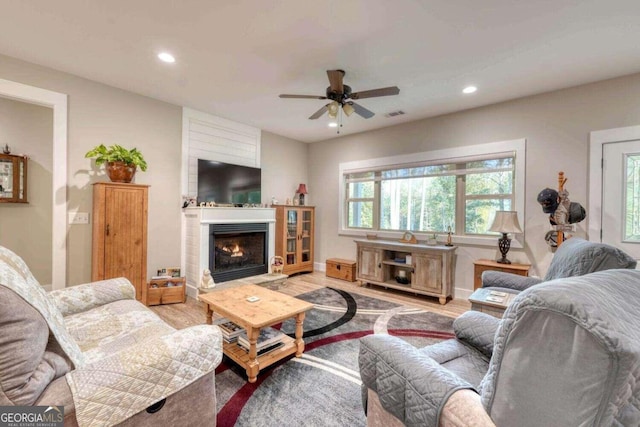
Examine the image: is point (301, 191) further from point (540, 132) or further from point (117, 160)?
point (540, 132)

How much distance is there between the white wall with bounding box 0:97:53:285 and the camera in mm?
3508

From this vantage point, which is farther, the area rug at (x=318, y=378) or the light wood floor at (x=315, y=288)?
the light wood floor at (x=315, y=288)

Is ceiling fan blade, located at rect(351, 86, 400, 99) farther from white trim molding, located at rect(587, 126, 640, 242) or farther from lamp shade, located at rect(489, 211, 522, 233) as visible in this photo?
white trim molding, located at rect(587, 126, 640, 242)

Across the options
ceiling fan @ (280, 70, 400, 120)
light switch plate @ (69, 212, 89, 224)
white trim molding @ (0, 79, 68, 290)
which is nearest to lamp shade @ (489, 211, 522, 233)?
ceiling fan @ (280, 70, 400, 120)

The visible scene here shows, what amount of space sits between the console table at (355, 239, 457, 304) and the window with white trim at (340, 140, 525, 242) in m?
0.49

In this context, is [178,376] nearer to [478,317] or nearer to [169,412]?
[169,412]

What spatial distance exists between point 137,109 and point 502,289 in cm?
461

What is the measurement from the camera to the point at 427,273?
378 centimetres

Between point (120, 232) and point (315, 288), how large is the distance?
269 cm

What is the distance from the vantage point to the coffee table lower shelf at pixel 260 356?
6.37 ft

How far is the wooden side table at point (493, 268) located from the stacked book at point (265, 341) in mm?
2685

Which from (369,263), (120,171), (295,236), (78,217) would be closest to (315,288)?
(369,263)

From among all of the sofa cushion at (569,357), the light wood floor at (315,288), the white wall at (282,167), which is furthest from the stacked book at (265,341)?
the white wall at (282,167)

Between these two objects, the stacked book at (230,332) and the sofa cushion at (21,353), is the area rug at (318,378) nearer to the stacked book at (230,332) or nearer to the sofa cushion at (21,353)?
the stacked book at (230,332)
